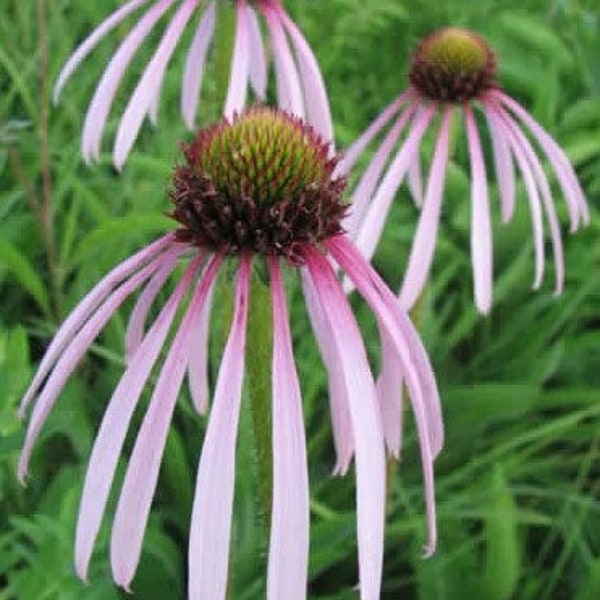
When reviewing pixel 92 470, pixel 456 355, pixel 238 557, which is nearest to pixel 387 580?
pixel 238 557

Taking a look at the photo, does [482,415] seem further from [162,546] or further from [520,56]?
[520,56]

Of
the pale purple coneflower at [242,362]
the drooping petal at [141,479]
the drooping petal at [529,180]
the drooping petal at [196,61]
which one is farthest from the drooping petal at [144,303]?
the drooping petal at [196,61]

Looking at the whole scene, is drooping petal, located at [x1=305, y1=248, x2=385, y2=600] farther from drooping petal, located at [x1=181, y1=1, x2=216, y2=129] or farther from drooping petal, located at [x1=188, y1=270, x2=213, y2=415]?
drooping petal, located at [x1=181, y1=1, x2=216, y2=129]

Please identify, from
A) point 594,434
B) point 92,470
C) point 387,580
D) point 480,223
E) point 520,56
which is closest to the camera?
point 92,470

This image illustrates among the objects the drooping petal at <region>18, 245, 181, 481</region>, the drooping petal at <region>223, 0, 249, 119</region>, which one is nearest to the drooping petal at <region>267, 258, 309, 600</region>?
the drooping petal at <region>18, 245, 181, 481</region>

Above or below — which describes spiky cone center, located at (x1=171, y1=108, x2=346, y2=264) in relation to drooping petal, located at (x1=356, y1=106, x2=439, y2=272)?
above

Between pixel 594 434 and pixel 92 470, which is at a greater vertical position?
pixel 92 470

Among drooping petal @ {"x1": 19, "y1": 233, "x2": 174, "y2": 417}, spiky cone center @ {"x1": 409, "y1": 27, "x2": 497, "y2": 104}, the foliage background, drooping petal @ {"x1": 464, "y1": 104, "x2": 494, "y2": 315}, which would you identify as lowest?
the foliage background
